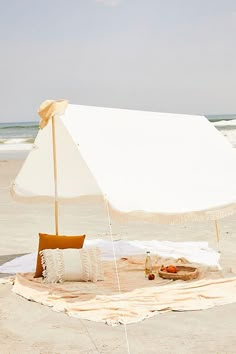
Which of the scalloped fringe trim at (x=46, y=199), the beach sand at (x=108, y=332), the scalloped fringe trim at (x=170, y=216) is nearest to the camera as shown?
the beach sand at (x=108, y=332)

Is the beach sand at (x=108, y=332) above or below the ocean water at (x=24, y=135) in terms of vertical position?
below

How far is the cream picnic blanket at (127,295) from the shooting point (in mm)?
5121

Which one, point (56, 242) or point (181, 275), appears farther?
point (56, 242)

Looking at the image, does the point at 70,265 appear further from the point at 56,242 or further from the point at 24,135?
the point at 24,135

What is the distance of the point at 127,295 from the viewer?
18.4 feet

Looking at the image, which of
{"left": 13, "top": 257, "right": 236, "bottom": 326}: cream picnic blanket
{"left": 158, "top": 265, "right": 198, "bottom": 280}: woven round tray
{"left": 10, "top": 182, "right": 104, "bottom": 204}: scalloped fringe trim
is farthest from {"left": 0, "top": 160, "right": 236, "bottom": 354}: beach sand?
{"left": 10, "top": 182, "right": 104, "bottom": 204}: scalloped fringe trim

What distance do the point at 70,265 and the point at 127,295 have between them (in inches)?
33.6

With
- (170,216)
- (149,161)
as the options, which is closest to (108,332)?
(170,216)

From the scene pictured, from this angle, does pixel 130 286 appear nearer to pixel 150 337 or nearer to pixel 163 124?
pixel 150 337

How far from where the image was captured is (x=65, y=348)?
4316 mm

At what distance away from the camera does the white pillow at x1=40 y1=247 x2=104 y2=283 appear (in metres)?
6.16

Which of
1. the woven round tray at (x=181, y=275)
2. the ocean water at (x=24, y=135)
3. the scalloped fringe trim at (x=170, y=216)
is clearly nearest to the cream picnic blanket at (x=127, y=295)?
the woven round tray at (x=181, y=275)

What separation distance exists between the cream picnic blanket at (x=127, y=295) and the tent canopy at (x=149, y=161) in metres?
0.67

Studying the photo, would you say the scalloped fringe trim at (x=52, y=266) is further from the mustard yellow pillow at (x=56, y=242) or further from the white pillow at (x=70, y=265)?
the mustard yellow pillow at (x=56, y=242)
